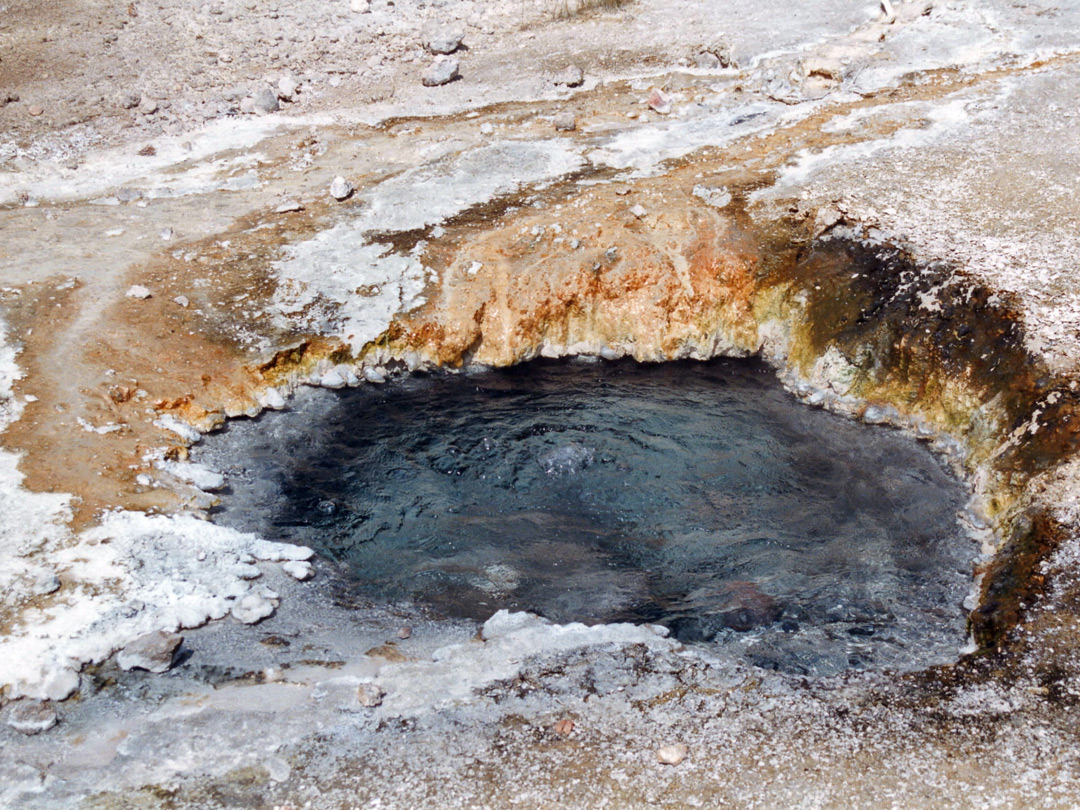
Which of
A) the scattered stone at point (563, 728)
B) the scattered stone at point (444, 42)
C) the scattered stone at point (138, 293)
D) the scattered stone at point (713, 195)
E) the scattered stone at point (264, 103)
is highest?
the scattered stone at point (444, 42)

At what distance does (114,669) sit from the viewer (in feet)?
25.4

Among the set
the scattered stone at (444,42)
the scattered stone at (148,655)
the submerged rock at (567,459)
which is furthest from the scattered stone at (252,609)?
the scattered stone at (444,42)

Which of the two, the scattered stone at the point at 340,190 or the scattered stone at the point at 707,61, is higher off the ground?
the scattered stone at the point at 707,61

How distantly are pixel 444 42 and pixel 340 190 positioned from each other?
7055 millimetres

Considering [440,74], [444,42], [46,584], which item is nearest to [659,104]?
[440,74]

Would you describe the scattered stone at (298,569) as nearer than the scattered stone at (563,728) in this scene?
No

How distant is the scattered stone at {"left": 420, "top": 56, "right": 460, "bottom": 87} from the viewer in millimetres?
18594

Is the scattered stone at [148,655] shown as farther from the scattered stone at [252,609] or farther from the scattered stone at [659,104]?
the scattered stone at [659,104]

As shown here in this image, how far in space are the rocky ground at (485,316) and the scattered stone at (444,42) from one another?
176mm

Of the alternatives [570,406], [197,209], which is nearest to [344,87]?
[197,209]

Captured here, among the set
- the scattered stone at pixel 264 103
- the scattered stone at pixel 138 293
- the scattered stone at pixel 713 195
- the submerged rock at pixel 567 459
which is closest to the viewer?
the submerged rock at pixel 567 459

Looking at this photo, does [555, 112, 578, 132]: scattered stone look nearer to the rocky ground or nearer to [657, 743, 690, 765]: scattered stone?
the rocky ground

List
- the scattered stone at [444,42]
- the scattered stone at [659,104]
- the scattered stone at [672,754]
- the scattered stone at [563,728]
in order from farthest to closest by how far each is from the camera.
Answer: the scattered stone at [444,42] < the scattered stone at [659,104] < the scattered stone at [563,728] < the scattered stone at [672,754]

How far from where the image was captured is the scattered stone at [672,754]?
6727mm
